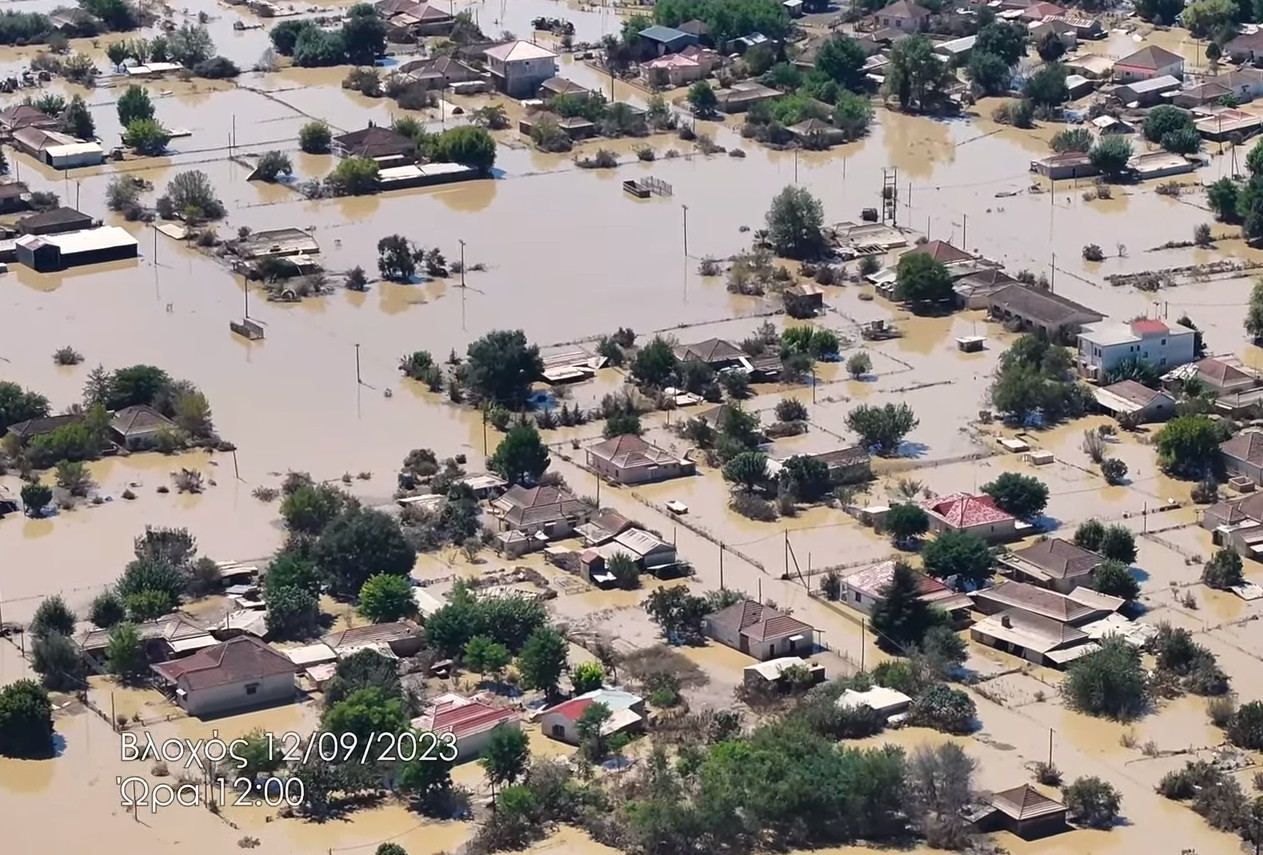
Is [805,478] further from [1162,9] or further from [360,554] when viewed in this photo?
[1162,9]

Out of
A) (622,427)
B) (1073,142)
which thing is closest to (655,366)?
(622,427)

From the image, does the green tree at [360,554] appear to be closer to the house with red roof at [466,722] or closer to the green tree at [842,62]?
the house with red roof at [466,722]

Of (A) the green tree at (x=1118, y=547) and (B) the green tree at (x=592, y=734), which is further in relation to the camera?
(A) the green tree at (x=1118, y=547)

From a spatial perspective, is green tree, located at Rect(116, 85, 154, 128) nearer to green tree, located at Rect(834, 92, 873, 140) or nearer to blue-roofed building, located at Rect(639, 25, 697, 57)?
blue-roofed building, located at Rect(639, 25, 697, 57)

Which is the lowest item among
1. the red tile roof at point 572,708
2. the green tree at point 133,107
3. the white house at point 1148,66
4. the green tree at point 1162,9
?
the green tree at point 1162,9

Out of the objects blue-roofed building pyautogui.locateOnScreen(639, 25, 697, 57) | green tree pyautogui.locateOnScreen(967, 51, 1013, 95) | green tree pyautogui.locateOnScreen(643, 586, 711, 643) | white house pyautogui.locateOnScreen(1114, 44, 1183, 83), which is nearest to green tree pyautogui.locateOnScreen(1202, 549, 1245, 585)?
green tree pyautogui.locateOnScreen(643, 586, 711, 643)

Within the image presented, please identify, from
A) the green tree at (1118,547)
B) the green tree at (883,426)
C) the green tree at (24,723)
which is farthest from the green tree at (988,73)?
the green tree at (24,723)


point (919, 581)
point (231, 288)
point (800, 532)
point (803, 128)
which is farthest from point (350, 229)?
point (919, 581)
